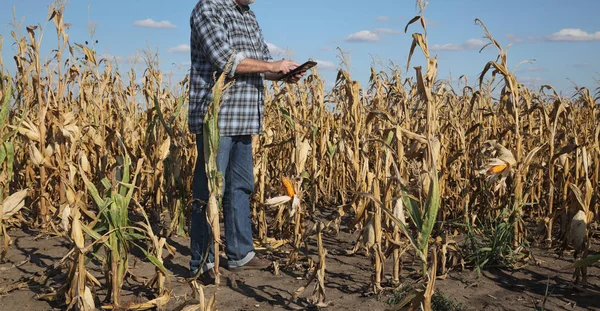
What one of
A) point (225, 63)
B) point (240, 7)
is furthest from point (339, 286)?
point (240, 7)

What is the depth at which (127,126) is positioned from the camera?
534 centimetres

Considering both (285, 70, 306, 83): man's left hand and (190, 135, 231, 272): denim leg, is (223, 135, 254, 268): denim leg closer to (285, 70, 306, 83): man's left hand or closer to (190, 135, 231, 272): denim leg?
(190, 135, 231, 272): denim leg

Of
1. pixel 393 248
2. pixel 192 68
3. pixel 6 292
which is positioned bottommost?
pixel 6 292

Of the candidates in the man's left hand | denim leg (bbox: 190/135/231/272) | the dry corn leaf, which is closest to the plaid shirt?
denim leg (bbox: 190/135/231/272)

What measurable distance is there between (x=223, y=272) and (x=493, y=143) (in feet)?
6.20

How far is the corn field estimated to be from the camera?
2.77 m

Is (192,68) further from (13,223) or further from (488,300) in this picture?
(13,223)

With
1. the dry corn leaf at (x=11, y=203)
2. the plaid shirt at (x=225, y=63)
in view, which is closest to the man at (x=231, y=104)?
the plaid shirt at (x=225, y=63)

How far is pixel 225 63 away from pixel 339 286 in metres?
1.46

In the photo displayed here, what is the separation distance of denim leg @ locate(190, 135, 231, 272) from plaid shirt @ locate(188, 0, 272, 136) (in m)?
0.10

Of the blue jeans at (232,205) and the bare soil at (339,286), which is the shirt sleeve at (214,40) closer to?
the blue jeans at (232,205)

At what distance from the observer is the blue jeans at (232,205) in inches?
139

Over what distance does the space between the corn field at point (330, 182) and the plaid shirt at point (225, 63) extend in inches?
15.2

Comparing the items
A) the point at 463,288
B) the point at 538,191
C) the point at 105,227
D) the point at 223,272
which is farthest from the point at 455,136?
the point at 105,227
